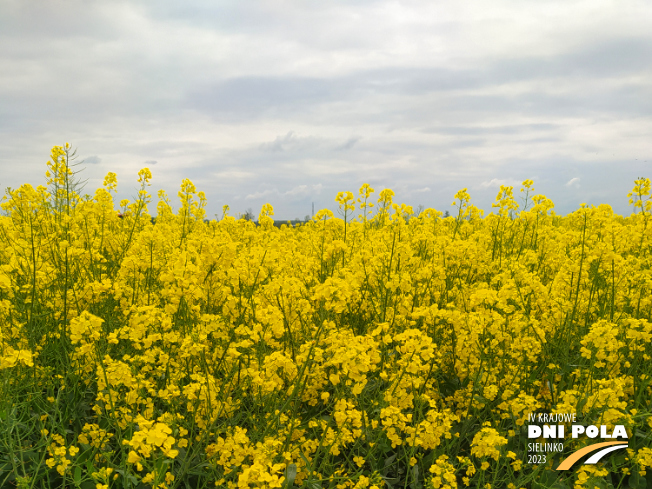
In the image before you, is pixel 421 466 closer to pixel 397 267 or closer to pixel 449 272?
pixel 397 267

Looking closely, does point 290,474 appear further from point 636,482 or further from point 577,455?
point 636,482

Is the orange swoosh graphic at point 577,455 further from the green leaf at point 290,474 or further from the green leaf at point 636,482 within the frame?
the green leaf at point 290,474

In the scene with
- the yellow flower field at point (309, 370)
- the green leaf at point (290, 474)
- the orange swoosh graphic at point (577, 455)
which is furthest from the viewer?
the orange swoosh graphic at point (577, 455)

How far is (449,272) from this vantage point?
4.70 meters

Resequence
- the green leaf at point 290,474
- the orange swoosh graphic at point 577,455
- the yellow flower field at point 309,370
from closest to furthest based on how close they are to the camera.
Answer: the green leaf at point 290,474
the yellow flower field at point 309,370
the orange swoosh graphic at point 577,455

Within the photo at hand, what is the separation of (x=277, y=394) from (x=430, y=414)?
967 millimetres

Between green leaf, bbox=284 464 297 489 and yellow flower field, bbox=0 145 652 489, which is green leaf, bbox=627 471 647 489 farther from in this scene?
green leaf, bbox=284 464 297 489

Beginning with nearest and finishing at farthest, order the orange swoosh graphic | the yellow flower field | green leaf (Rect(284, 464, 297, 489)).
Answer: green leaf (Rect(284, 464, 297, 489)) < the yellow flower field < the orange swoosh graphic

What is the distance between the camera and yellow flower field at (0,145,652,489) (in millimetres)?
2432

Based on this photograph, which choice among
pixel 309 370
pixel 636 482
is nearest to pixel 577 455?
pixel 636 482

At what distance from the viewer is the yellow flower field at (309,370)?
243cm

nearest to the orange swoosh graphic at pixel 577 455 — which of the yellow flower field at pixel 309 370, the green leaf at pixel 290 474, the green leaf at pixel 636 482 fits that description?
the yellow flower field at pixel 309 370

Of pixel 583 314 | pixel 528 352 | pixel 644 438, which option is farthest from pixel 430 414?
pixel 583 314

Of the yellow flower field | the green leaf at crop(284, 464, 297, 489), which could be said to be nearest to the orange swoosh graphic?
the yellow flower field
